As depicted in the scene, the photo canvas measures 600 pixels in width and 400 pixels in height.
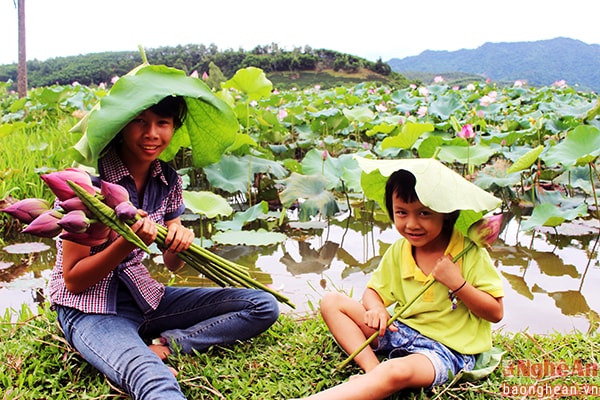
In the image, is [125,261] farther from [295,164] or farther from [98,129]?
[295,164]

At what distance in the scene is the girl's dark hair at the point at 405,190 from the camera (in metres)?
1.51

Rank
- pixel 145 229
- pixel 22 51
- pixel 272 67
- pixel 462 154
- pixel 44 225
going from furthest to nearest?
pixel 272 67
pixel 22 51
pixel 462 154
pixel 145 229
pixel 44 225

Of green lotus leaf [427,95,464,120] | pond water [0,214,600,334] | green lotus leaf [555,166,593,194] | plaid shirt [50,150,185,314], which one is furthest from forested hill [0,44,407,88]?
plaid shirt [50,150,185,314]

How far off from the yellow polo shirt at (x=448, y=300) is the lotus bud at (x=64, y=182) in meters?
0.98

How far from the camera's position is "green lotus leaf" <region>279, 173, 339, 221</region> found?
3.11m

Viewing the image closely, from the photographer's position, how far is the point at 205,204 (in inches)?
108

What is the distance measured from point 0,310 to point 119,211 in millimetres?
1440

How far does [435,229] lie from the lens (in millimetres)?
1551

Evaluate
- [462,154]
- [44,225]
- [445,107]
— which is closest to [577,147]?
[462,154]

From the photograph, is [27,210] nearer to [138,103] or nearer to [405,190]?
[138,103]

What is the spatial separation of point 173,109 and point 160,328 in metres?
0.77

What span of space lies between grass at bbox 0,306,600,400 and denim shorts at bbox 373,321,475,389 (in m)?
0.05

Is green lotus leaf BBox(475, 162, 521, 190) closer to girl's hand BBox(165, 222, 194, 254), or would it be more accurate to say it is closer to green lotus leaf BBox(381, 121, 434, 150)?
green lotus leaf BBox(381, 121, 434, 150)

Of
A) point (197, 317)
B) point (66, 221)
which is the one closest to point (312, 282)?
point (197, 317)
